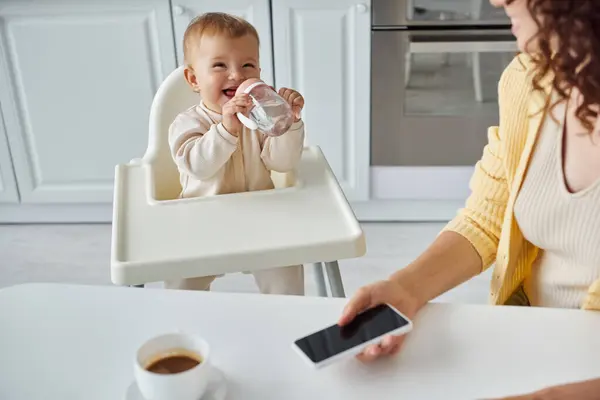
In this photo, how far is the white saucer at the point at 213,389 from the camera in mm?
681

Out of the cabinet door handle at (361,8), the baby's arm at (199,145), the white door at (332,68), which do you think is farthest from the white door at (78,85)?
the baby's arm at (199,145)

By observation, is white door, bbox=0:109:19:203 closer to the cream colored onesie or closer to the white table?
the cream colored onesie

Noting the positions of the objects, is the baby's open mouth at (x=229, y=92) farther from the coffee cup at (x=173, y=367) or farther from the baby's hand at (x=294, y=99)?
the coffee cup at (x=173, y=367)

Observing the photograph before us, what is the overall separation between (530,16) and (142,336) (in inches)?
21.5

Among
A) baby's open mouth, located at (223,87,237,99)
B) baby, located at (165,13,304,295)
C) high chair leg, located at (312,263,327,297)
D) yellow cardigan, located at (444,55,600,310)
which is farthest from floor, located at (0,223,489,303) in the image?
yellow cardigan, located at (444,55,600,310)

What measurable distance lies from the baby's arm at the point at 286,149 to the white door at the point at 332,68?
0.83 m

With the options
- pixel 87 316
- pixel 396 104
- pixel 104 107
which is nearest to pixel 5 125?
pixel 104 107

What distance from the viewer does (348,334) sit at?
2.40ft

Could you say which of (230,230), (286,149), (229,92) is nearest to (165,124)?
(229,92)

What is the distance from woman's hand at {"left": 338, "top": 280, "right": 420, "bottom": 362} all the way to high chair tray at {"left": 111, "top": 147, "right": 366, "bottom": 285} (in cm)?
21

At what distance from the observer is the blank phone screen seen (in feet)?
2.32

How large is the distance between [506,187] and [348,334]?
0.39 meters

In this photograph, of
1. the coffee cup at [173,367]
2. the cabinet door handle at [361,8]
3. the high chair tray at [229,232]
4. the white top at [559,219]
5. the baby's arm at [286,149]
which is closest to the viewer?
the coffee cup at [173,367]

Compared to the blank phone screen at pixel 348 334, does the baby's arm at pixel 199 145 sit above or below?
above
